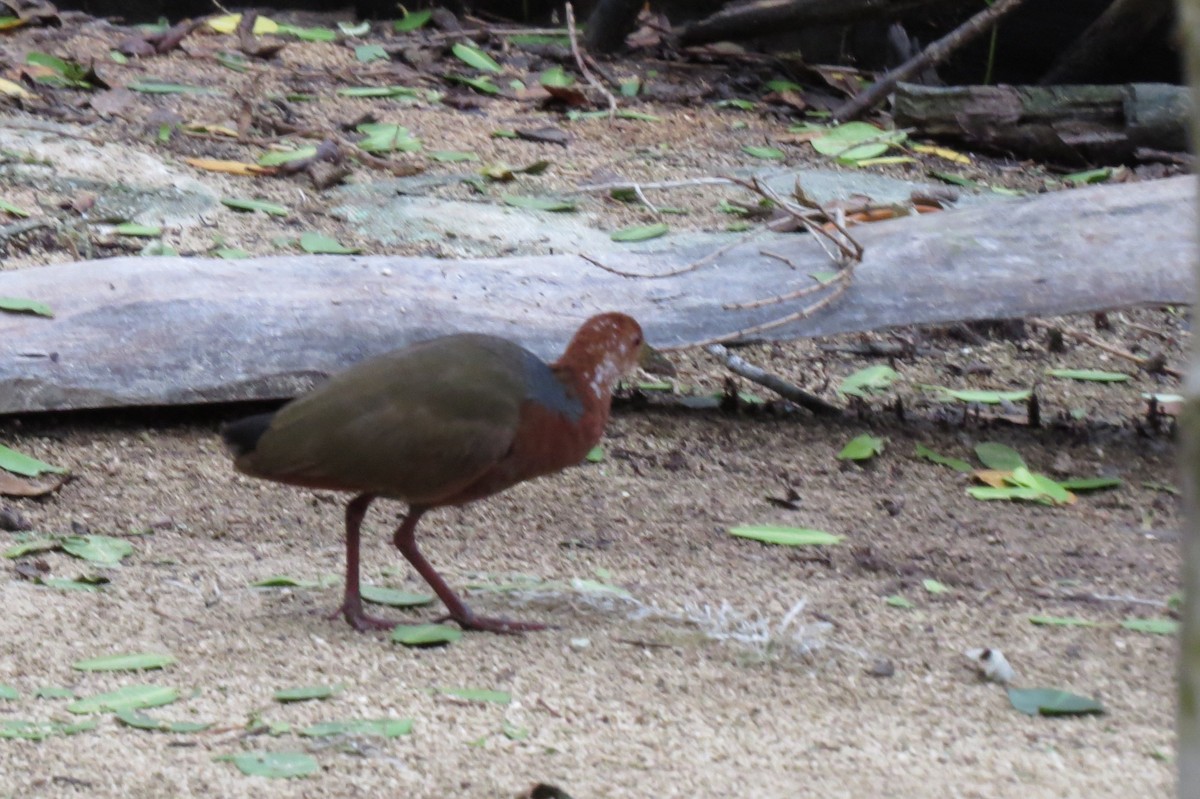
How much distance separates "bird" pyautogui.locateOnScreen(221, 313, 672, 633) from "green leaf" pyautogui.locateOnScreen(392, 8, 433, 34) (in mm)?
5961

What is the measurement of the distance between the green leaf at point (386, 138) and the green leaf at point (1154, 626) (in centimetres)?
446

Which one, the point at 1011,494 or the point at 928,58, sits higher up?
the point at 928,58

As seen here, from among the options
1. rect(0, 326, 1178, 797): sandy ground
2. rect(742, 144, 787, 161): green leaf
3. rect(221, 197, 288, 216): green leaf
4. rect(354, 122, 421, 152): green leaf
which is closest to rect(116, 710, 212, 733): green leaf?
rect(0, 326, 1178, 797): sandy ground

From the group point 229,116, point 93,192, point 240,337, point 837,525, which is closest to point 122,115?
point 229,116

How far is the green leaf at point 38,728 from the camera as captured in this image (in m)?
2.78

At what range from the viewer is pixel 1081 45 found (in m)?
8.24

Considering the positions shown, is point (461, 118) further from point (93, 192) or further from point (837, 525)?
point (837, 525)

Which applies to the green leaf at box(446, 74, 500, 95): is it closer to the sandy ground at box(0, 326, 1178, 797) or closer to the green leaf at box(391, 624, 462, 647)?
the sandy ground at box(0, 326, 1178, 797)

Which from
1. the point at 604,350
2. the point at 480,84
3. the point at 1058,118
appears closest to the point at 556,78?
the point at 480,84

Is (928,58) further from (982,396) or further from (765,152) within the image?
(982,396)

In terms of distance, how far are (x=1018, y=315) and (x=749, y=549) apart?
124 cm

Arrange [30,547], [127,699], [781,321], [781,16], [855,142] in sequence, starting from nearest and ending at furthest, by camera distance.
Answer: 1. [127,699]
2. [30,547]
3. [781,321]
4. [855,142]
5. [781,16]

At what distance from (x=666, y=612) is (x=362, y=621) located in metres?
0.69

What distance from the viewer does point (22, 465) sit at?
433cm
